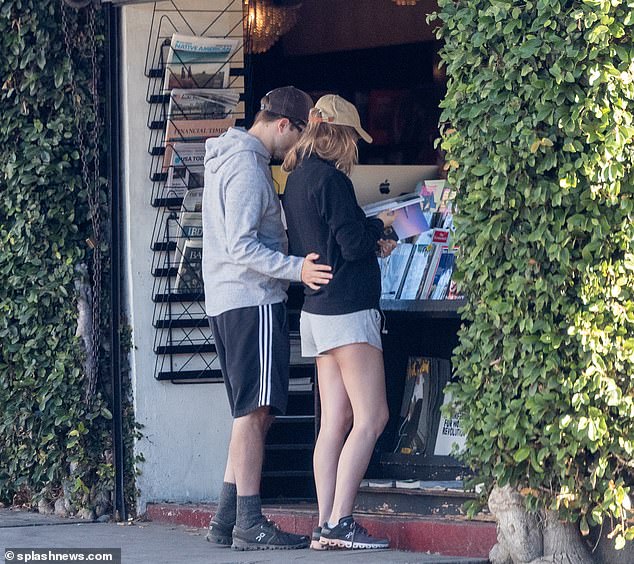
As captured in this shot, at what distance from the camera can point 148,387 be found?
678cm

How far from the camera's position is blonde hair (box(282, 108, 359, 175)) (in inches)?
217

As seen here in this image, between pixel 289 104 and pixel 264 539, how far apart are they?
193 cm

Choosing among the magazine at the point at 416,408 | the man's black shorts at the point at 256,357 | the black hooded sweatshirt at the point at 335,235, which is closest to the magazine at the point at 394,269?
the magazine at the point at 416,408

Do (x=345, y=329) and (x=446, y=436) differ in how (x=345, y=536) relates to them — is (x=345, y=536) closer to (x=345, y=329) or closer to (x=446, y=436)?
(x=345, y=329)

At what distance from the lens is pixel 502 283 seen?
15.7 feet

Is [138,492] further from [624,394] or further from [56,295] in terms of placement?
[624,394]

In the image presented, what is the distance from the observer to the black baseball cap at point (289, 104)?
568 centimetres

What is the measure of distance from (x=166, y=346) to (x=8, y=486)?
129 centimetres

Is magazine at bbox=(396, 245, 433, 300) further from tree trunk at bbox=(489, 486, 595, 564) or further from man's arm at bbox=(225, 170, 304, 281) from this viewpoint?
tree trunk at bbox=(489, 486, 595, 564)

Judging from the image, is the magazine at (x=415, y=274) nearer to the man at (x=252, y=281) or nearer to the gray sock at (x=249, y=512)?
the man at (x=252, y=281)

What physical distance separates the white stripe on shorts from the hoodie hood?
27.0 inches

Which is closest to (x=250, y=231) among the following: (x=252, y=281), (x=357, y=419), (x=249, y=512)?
(x=252, y=281)

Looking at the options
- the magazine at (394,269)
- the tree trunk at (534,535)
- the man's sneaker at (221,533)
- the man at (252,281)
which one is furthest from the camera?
the magazine at (394,269)

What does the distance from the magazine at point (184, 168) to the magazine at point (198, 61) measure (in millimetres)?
331
